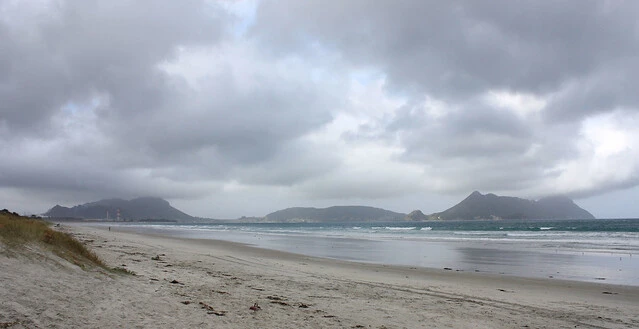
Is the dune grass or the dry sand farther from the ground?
the dune grass

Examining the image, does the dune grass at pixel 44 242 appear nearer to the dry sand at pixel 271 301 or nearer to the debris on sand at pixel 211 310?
the dry sand at pixel 271 301

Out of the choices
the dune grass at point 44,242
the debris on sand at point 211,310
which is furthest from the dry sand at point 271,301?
the dune grass at point 44,242

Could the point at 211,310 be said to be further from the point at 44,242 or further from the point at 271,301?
the point at 44,242

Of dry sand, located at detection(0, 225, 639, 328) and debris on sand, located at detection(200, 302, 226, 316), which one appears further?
debris on sand, located at detection(200, 302, 226, 316)

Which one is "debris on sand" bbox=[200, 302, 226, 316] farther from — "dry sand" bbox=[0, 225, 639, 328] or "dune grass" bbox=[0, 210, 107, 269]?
"dune grass" bbox=[0, 210, 107, 269]

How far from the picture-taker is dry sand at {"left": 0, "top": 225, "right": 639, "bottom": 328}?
20.7ft

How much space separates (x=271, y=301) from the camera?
9.02m

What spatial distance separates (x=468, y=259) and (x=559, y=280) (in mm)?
8351

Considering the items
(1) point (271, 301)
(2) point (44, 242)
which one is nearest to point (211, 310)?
(1) point (271, 301)

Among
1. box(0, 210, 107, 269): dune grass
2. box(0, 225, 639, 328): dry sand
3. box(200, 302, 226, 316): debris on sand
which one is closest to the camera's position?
box(0, 225, 639, 328): dry sand

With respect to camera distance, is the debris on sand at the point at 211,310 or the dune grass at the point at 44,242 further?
the dune grass at the point at 44,242

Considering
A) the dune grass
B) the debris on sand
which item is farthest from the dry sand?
the dune grass

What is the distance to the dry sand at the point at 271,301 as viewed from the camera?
6297mm

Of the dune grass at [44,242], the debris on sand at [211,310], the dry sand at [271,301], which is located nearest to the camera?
the dry sand at [271,301]
